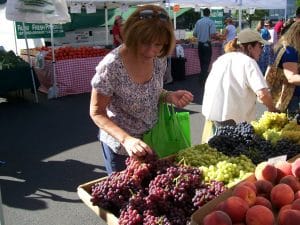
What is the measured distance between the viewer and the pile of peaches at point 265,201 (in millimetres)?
1396

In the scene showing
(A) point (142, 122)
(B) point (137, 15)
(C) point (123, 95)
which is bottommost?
(A) point (142, 122)

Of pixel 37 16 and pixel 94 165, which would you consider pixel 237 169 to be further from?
pixel 37 16

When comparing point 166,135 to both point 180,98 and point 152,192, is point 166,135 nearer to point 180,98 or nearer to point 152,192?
point 180,98

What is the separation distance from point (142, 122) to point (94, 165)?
2.58 metres

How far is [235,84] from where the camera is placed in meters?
3.07

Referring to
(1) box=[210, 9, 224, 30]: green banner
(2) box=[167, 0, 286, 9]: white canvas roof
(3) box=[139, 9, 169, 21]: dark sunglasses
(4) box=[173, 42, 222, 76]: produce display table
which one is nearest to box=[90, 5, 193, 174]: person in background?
(3) box=[139, 9, 169, 21]: dark sunglasses

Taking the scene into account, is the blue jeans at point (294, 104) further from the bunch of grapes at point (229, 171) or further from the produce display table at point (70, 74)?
the produce display table at point (70, 74)

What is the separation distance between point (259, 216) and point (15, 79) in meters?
7.21

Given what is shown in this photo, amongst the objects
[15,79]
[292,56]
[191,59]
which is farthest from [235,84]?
[191,59]

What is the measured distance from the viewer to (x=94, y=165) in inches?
183

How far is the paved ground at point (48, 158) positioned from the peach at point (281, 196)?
213 centimetres

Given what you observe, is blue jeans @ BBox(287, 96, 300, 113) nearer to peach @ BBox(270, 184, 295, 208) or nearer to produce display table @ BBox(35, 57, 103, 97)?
peach @ BBox(270, 184, 295, 208)

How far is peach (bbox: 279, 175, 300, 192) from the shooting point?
163cm

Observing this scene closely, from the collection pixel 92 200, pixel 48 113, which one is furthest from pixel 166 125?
pixel 48 113
